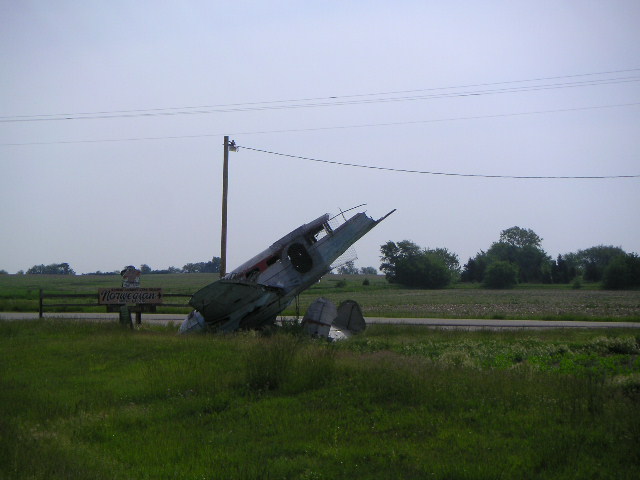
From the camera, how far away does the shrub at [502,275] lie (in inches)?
3708

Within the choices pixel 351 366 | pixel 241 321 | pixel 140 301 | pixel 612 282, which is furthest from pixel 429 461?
pixel 612 282

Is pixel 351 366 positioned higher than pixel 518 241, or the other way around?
pixel 518 241

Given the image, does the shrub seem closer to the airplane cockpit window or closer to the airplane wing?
the airplane cockpit window

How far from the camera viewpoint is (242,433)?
9.43 metres

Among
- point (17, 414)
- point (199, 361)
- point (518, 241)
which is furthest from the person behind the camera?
point (518, 241)

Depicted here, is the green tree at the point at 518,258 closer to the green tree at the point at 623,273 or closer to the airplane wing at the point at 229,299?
the green tree at the point at 623,273

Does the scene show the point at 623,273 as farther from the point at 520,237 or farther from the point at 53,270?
the point at 53,270

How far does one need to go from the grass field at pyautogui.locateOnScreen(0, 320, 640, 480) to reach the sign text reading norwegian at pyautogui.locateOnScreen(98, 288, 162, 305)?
38.3 feet

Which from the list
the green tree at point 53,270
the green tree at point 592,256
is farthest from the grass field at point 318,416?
the green tree at point 53,270

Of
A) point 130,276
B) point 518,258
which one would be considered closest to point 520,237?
point 518,258

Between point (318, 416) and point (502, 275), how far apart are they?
88215mm

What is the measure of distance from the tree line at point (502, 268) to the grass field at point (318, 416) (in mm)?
67369

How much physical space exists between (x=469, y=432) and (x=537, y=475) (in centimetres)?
152

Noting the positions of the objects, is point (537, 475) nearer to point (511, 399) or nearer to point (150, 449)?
point (511, 399)
